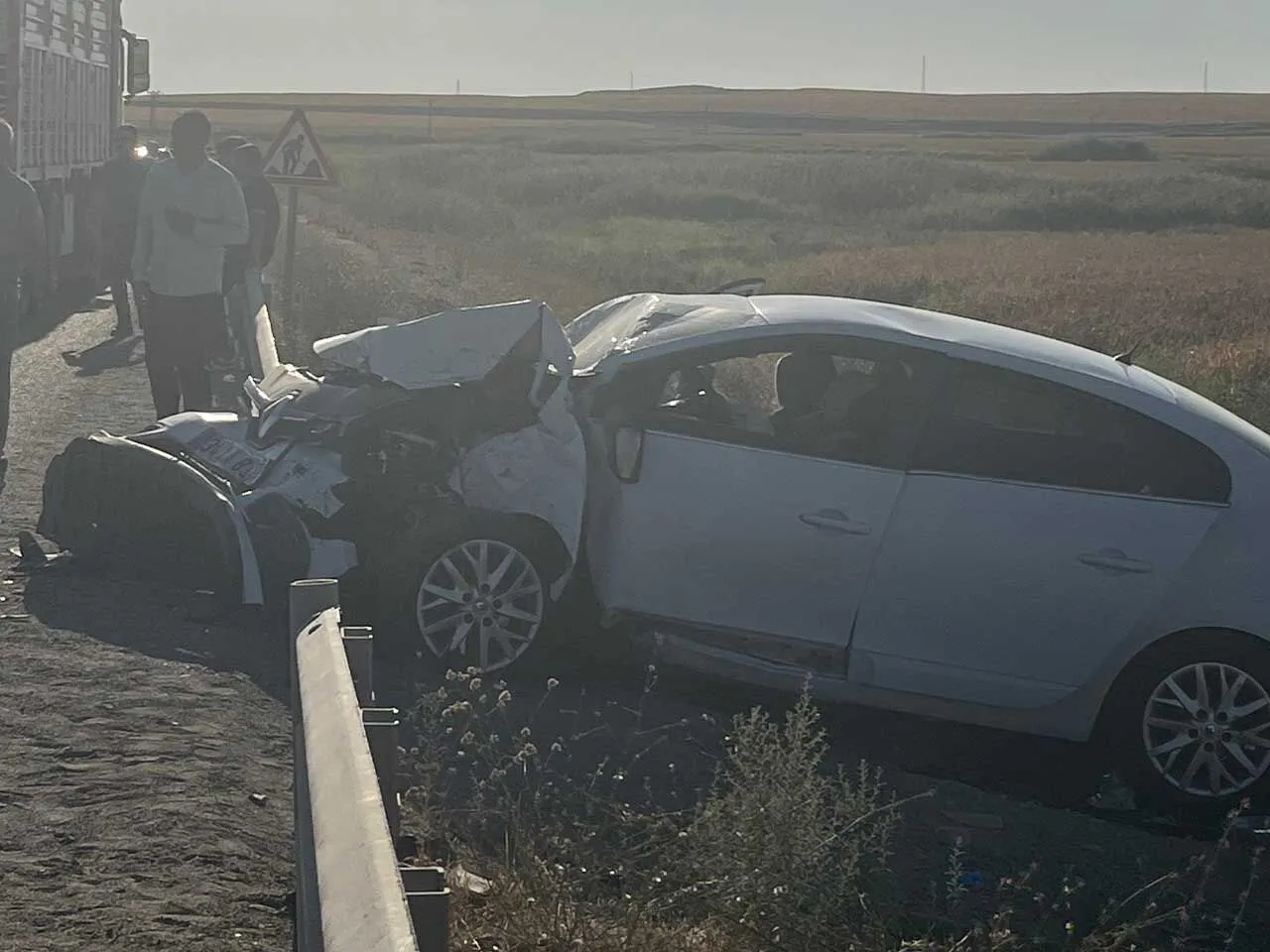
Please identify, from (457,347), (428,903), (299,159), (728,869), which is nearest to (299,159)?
(299,159)

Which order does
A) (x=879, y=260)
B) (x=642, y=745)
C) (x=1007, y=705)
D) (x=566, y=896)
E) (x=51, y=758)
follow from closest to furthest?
1. (x=566, y=896)
2. (x=51, y=758)
3. (x=642, y=745)
4. (x=1007, y=705)
5. (x=879, y=260)

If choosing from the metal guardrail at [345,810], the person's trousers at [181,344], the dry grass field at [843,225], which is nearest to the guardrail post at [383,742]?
the metal guardrail at [345,810]

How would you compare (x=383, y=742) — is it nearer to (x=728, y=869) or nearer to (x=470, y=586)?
(x=728, y=869)

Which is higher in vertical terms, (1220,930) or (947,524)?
(947,524)

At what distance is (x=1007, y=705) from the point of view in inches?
290

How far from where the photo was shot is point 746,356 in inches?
295

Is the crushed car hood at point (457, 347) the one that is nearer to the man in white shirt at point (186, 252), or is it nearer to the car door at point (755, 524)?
the car door at point (755, 524)

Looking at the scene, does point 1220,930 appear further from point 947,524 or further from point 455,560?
point 455,560

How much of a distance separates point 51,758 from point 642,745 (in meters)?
1.97

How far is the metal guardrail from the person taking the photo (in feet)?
8.60

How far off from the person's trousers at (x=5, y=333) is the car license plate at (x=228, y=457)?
3.45 metres

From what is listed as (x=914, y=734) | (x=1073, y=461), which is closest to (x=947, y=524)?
(x=1073, y=461)

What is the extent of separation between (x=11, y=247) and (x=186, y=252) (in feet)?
3.09

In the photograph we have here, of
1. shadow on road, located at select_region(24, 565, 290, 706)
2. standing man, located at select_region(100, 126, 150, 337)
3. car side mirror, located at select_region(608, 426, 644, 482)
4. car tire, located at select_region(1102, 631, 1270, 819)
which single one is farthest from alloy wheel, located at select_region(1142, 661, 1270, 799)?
standing man, located at select_region(100, 126, 150, 337)
